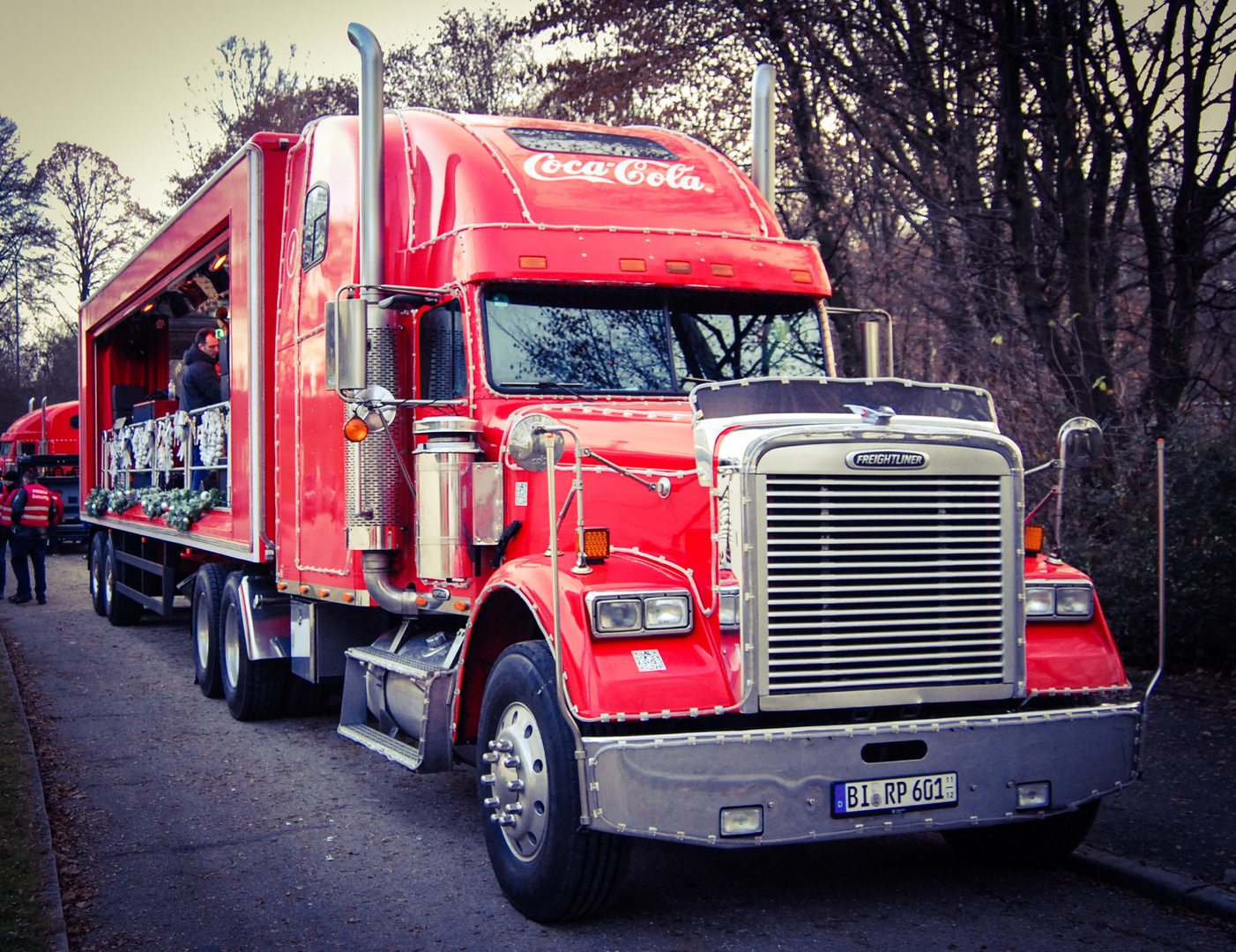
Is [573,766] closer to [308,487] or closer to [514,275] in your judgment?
[514,275]

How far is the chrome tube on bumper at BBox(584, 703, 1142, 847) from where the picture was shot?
4.26 m

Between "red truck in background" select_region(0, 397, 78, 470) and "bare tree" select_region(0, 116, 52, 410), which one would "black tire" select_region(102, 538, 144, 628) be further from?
"bare tree" select_region(0, 116, 52, 410)

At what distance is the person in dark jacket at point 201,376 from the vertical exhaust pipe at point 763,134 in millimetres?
5238

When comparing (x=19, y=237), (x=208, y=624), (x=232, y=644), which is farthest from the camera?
(x=19, y=237)

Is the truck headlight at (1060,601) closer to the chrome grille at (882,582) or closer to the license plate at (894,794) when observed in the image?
the chrome grille at (882,582)

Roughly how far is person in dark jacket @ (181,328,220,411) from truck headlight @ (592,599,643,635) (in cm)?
709

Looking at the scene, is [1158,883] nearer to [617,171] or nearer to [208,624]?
[617,171]

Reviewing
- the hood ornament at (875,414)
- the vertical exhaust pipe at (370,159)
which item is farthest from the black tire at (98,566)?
the hood ornament at (875,414)

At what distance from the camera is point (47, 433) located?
29.2m

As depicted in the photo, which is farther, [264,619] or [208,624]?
[208,624]

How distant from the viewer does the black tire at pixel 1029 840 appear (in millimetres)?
5176

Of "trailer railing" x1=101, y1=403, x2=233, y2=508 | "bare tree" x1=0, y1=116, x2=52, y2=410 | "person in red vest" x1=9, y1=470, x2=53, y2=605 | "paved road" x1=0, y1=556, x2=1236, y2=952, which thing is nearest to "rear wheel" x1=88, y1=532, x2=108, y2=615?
"trailer railing" x1=101, y1=403, x2=233, y2=508

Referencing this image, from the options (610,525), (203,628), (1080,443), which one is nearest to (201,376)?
(203,628)

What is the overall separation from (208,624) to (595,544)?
576 centimetres
